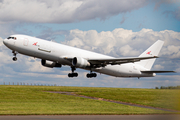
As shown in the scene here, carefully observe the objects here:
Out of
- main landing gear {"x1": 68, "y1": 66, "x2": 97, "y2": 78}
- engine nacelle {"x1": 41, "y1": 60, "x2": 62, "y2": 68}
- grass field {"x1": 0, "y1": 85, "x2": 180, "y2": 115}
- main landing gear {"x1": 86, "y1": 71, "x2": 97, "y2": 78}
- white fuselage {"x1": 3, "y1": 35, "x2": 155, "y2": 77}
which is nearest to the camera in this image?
grass field {"x1": 0, "y1": 85, "x2": 180, "y2": 115}

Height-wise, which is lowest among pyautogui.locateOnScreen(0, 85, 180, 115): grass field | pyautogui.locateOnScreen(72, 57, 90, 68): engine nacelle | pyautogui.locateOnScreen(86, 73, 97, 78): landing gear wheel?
pyautogui.locateOnScreen(0, 85, 180, 115): grass field

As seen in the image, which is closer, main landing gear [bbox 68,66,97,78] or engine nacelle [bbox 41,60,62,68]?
engine nacelle [bbox 41,60,62,68]

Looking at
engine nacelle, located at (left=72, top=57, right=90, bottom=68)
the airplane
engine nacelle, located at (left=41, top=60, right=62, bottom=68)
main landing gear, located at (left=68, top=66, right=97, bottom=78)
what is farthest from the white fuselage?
engine nacelle, located at (left=41, top=60, right=62, bottom=68)

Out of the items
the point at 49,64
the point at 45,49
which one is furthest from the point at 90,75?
the point at 45,49

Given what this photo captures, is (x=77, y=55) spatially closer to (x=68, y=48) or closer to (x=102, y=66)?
(x=68, y=48)

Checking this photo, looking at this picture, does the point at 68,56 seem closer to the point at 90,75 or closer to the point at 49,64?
Result: the point at 49,64

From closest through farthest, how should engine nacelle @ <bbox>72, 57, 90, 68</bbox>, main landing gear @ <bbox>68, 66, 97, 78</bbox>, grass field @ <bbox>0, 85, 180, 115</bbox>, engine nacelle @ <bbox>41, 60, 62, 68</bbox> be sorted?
1. grass field @ <bbox>0, 85, 180, 115</bbox>
2. engine nacelle @ <bbox>72, 57, 90, 68</bbox>
3. engine nacelle @ <bbox>41, 60, 62, 68</bbox>
4. main landing gear @ <bbox>68, 66, 97, 78</bbox>

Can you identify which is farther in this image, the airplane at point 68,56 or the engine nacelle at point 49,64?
the engine nacelle at point 49,64

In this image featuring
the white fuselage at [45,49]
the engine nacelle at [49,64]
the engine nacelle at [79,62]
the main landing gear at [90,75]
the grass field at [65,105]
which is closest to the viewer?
the grass field at [65,105]

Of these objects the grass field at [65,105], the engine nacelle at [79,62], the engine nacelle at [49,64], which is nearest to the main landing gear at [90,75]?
the engine nacelle at [49,64]

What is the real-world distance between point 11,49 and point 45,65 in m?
10.4

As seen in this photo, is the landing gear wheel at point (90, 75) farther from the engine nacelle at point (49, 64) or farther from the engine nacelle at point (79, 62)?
the engine nacelle at point (79, 62)

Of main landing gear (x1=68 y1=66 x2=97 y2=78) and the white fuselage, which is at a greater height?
the white fuselage

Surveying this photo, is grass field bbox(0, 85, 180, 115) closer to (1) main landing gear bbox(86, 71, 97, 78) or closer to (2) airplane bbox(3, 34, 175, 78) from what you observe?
(2) airplane bbox(3, 34, 175, 78)
